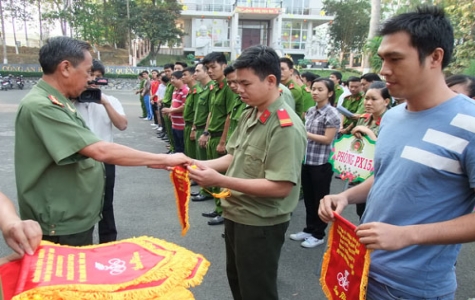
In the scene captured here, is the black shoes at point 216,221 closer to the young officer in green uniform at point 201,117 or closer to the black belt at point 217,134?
the young officer in green uniform at point 201,117

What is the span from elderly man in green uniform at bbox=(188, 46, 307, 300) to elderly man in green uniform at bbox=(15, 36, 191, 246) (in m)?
0.35

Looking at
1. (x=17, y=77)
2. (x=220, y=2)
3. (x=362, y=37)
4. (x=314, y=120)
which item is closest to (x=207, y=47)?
(x=220, y=2)

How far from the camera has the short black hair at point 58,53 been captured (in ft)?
6.36

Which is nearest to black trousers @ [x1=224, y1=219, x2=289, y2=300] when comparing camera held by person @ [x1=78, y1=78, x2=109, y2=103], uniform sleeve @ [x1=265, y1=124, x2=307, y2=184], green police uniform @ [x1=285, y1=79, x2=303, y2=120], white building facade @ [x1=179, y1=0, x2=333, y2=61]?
uniform sleeve @ [x1=265, y1=124, x2=307, y2=184]

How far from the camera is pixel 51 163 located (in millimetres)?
1824

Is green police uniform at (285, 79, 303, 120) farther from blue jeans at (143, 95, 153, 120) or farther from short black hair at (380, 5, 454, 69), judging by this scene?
blue jeans at (143, 95, 153, 120)

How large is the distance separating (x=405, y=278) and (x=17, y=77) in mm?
25617

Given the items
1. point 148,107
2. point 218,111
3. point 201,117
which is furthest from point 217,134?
point 148,107

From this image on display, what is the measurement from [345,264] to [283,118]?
77cm

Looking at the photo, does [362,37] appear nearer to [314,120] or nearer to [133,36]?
[133,36]

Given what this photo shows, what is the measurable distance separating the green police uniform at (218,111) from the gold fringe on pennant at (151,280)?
10.5ft

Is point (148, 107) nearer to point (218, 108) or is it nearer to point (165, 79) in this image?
point (165, 79)

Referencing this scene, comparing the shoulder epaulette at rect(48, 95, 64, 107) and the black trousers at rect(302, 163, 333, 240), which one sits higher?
the shoulder epaulette at rect(48, 95, 64, 107)

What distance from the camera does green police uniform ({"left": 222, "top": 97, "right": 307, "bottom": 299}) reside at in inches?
71.9
